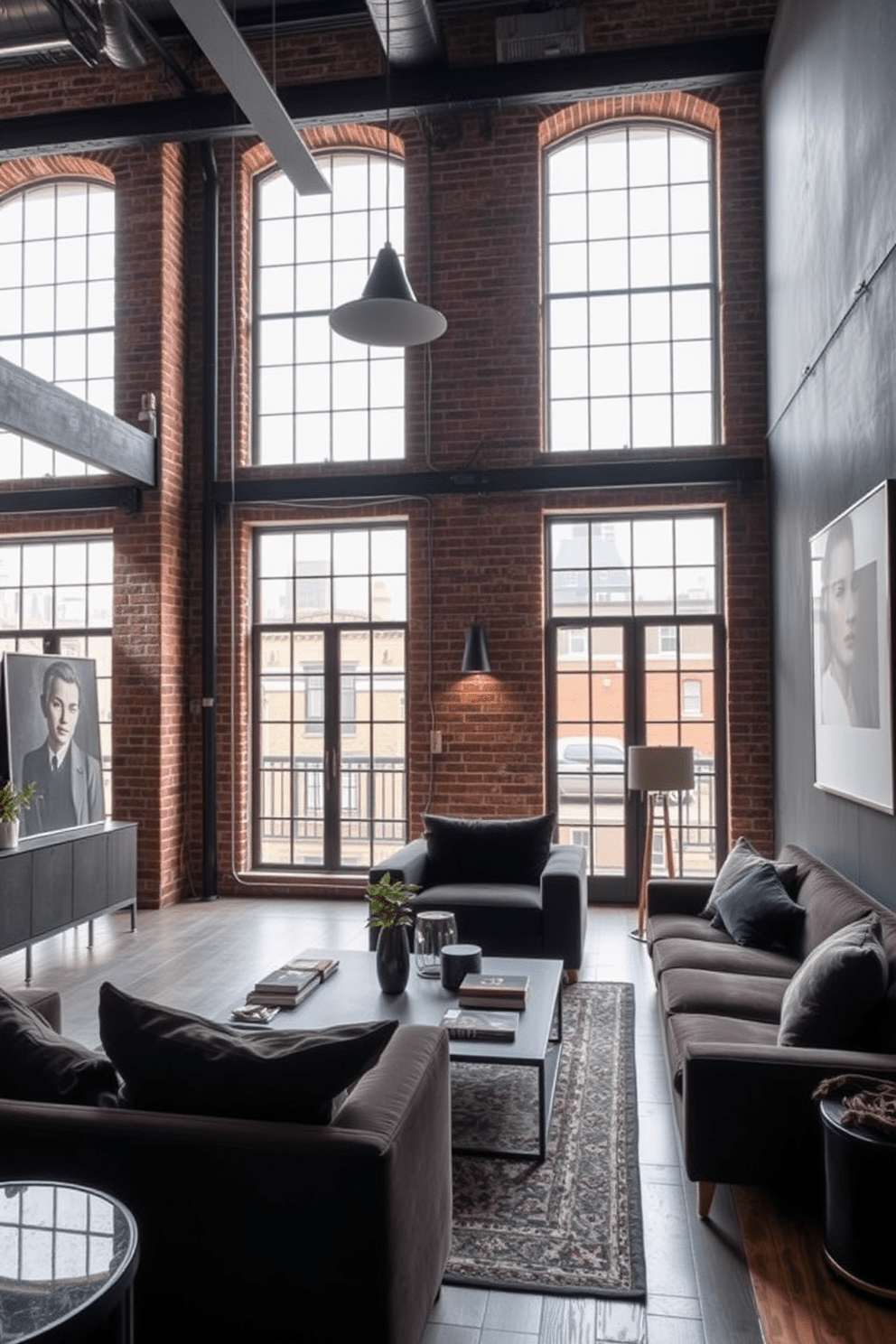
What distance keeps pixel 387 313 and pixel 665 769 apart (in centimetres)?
323

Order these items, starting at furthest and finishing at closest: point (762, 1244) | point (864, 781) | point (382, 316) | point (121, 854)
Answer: point (121, 854) → point (382, 316) → point (864, 781) → point (762, 1244)

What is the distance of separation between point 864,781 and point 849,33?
10.5ft

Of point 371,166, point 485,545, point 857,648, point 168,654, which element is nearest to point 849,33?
point 857,648

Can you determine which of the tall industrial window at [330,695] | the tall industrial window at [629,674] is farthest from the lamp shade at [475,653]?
the tall industrial window at [330,695]

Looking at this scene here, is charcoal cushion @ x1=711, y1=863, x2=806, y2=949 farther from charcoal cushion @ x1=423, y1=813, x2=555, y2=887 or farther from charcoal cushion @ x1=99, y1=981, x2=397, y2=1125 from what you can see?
charcoal cushion @ x1=99, y1=981, x2=397, y2=1125

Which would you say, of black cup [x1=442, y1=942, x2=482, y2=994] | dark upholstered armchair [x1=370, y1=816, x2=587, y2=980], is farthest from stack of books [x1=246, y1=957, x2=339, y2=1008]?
dark upholstered armchair [x1=370, y1=816, x2=587, y2=980]

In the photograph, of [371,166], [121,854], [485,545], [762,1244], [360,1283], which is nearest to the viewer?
[360,1283]

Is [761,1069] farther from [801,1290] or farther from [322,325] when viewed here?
[322,325]

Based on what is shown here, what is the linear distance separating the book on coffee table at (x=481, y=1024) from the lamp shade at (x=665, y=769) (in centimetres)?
266

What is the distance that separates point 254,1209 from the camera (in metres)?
1.92

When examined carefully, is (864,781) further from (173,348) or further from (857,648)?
(173,348)

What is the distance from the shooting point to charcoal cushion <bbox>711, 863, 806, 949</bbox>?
417cm

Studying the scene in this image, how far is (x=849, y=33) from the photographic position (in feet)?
13.5

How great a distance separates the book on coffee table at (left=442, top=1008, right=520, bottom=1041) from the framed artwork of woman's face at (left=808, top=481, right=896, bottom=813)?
1.63 meters
